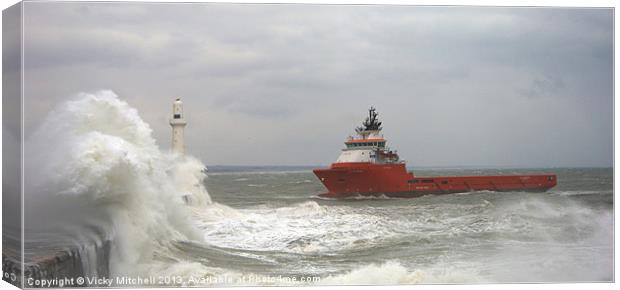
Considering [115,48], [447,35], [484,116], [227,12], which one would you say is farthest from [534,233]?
[115,48]

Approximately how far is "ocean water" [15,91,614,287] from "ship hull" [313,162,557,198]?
15 centimetres

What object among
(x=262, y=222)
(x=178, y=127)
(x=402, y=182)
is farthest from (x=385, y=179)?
→ (x=178, y=127)

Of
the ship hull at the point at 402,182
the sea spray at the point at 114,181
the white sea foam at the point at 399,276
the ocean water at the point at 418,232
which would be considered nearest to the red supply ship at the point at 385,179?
the ship hull at the point at 402,182

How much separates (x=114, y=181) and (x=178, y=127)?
4.29ft

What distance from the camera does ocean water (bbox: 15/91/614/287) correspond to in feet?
44.3

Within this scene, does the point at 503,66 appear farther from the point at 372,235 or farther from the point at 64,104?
the point at 64,104

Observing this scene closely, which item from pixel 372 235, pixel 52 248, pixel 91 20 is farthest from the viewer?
pixel 372 235

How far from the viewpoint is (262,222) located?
15422mm

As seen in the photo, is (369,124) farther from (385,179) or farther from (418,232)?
(418,232)

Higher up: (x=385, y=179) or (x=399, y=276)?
(x=385, y=179)

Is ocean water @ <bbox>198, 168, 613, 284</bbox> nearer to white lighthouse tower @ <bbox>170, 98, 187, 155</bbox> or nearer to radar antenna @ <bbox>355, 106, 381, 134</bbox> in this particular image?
white lighthouse tower @ <bbox>170, 98, 187, 155</bbox>

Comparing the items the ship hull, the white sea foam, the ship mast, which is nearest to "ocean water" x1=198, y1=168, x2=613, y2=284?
the white sea foam

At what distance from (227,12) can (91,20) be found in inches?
73.3

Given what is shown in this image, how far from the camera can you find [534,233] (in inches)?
602
